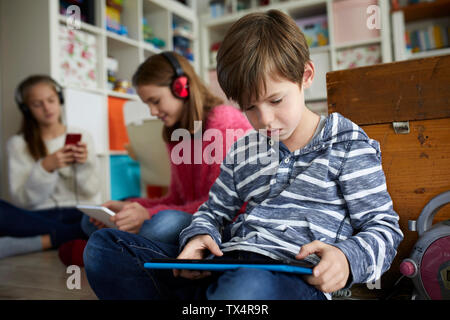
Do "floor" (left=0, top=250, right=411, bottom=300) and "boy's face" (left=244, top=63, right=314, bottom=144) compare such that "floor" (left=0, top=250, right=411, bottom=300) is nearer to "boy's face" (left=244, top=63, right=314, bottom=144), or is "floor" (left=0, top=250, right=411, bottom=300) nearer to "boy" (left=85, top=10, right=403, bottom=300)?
"boy" (left=85, top=10, right=403, bottom=300)

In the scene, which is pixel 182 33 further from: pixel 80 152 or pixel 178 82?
pixel 178 82

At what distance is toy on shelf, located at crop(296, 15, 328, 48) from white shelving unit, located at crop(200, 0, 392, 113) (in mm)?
58

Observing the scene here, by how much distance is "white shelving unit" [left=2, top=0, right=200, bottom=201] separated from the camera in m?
1.85

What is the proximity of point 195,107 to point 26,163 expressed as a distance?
96cm

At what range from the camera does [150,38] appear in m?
2.60

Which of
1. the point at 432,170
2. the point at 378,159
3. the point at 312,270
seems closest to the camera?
the point at 312,270

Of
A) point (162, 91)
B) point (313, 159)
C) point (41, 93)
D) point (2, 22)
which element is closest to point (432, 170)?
point (313, 159)

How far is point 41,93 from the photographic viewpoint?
167 cm

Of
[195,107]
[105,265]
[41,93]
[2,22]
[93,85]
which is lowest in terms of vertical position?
[105,265]

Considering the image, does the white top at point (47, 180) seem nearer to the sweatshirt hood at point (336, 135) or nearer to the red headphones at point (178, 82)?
the red headphones at point (178, 82)

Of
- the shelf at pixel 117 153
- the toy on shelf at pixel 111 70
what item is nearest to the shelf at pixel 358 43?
the toy on shelf at pixel 111 70

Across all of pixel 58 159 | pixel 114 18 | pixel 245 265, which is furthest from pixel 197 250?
Result: pixel 114 18

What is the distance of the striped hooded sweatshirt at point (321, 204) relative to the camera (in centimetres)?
58

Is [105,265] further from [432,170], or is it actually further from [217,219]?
[432,170]
